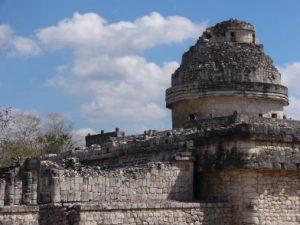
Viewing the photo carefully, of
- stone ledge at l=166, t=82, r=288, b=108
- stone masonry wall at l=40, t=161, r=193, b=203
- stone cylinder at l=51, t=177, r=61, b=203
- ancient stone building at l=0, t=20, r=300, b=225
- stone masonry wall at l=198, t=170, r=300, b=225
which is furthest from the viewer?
stone ledge at l=166, t=82, r=288, b=108

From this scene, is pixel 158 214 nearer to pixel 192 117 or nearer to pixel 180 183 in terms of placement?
pixel 180 183

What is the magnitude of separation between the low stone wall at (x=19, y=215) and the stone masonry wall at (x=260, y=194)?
439 centimetres

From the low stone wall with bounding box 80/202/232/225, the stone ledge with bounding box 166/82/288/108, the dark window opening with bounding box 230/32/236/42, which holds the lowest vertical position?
the low stone wall with bounding box 80/202/232/225

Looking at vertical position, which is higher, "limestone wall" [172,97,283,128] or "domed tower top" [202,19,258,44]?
"domed tower top" [202,19,258,44]

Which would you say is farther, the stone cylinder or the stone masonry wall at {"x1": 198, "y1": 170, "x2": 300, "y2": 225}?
the stone masonry wall at {"x1": 198, "y1": 170, "x2": 300, "y2": 225}

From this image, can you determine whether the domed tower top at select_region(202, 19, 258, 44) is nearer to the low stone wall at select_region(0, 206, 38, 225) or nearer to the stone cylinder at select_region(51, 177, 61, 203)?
the stone cylinder at select_region(51, 177, 61, 203)

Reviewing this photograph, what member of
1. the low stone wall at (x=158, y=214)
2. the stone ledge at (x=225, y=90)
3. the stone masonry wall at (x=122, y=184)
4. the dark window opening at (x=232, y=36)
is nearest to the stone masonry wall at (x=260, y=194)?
the low stone wall at (x=158, y=214)

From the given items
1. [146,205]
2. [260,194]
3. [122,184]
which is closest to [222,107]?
[260,194]

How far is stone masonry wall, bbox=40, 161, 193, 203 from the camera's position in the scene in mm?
13508

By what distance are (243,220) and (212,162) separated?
1524 mm

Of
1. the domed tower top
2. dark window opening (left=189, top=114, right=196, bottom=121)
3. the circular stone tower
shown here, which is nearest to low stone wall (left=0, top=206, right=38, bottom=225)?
the circular stone tower

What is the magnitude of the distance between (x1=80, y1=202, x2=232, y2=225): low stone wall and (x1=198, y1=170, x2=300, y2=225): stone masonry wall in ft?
1.15

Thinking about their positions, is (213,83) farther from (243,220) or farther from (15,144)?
(15,144)

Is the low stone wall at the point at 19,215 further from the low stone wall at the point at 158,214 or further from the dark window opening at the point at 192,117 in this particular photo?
the dark window opening at the point at 192,117
